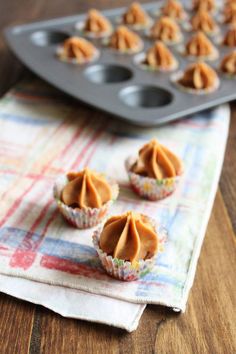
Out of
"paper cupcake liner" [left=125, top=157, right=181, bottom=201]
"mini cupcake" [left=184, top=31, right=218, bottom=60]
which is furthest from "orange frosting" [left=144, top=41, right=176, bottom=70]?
Answer: "paper cupcake liner" [left=125, top=157, right=181, bottom=201]

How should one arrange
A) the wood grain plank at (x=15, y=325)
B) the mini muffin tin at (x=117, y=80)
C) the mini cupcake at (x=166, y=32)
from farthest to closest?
the mini cupcake at (x=166, y=32) → the mini muffin tin at (x=117, y=80) → the wood grain plank at (x=15, y=325)

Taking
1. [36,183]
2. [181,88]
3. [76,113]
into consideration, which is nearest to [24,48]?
[76,113]

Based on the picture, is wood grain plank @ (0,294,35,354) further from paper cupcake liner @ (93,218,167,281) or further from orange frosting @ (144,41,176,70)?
orange frosting @ (144,41,176,70)

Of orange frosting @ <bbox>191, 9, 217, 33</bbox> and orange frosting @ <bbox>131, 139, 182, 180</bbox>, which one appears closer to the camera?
orange frosting @ <bbox>131, 139, 182, 180</bbox>

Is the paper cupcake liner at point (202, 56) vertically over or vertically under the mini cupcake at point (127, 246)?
under

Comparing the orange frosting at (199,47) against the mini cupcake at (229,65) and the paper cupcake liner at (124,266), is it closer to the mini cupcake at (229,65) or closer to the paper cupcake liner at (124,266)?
the mini cupcake at (229,65)

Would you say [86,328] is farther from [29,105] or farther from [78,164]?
[29,105]

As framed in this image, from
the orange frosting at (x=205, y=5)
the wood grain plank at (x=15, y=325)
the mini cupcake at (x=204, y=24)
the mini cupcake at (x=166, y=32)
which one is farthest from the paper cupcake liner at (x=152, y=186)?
the orange frosting at (x=205, y=5)

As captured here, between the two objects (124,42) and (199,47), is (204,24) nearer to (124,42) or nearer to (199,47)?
(199,47)
